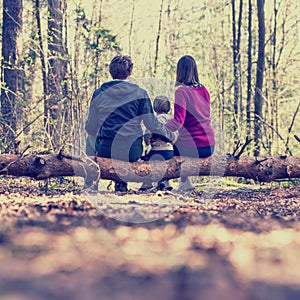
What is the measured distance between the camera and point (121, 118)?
6.16 meters

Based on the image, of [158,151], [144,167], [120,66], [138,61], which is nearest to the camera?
[144,167]

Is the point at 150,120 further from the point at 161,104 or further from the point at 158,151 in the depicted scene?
the point at 161,104

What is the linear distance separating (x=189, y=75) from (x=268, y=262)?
4749 millimetres

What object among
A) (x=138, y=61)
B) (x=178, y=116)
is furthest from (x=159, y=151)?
(x=138, y=61)

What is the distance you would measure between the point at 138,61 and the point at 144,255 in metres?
16.7

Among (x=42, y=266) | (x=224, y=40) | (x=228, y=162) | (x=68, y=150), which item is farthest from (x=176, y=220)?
(x=224, y=40)

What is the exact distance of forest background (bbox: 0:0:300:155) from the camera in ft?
30.3

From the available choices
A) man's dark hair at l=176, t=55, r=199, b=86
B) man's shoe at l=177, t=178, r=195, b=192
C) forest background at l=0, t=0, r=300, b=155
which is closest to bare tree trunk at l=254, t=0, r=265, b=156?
forest background at l=0, t=0, r=300, b=155

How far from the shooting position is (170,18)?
65.8ft

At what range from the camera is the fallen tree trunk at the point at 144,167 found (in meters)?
5.63

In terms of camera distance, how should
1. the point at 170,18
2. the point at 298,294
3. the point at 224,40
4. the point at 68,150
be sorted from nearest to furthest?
the point at 298,294 < the point at 68,150 < the point at 224,40 < the point at 170,18

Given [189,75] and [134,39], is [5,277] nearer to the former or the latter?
[189,75]

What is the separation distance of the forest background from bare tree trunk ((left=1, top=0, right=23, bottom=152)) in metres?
0.02

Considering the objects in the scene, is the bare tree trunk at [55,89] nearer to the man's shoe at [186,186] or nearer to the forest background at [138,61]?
the forest background at [138,61]
